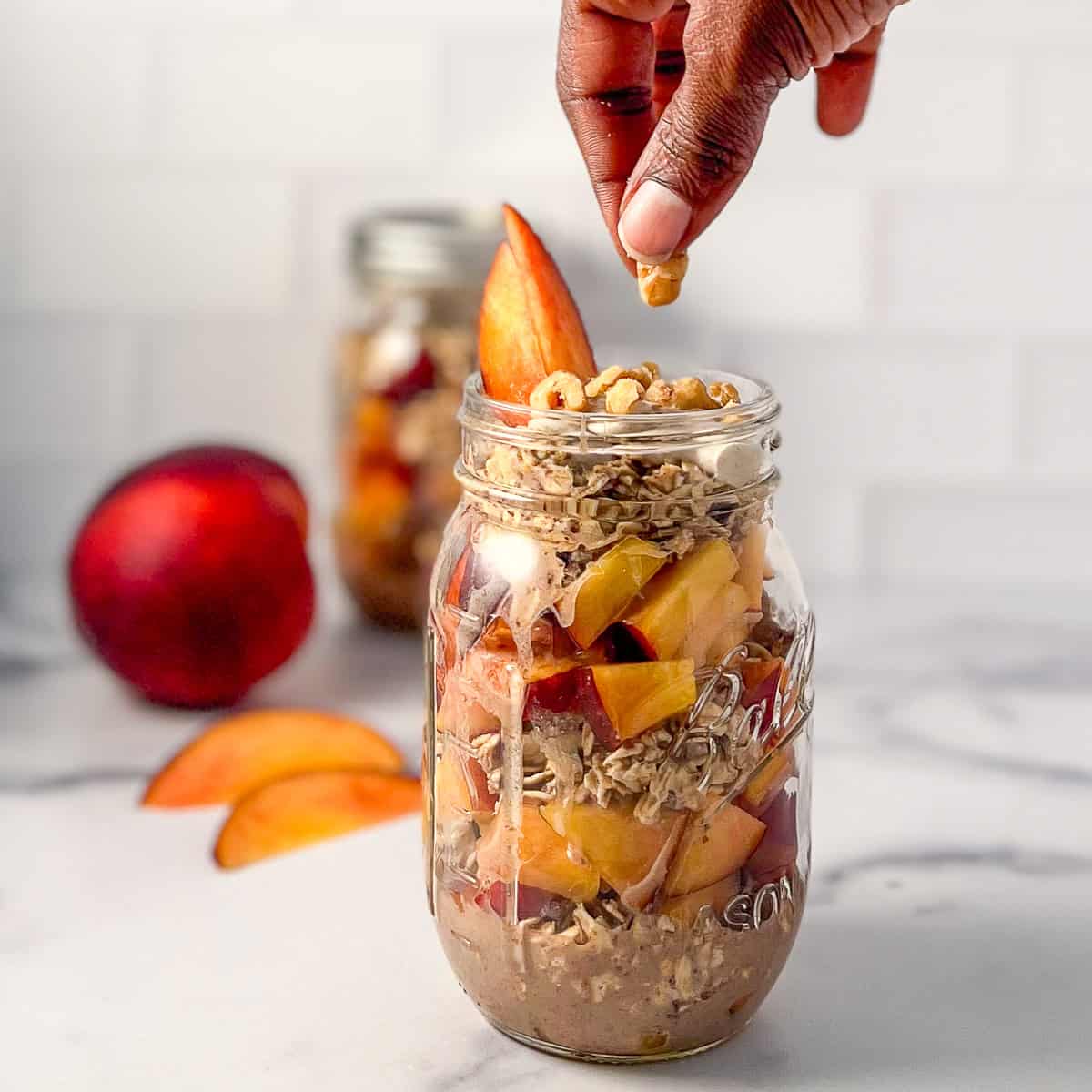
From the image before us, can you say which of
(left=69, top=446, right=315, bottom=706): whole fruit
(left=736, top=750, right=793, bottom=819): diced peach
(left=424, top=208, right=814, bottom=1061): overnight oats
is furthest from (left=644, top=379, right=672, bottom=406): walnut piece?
(left=69, top=446, right=315, bottom=706): whole fruit

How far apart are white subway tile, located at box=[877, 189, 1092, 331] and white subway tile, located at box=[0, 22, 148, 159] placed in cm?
60

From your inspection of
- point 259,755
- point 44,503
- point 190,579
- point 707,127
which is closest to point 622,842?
point 707,127

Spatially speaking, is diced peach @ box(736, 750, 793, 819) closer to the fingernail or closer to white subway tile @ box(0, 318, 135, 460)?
the fingernail

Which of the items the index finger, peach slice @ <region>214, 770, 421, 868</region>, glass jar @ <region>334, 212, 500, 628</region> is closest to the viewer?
the index finger

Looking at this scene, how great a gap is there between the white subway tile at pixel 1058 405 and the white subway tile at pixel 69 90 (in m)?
0.73

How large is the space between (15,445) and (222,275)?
0.23 meters

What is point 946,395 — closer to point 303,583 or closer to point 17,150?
point 303,583

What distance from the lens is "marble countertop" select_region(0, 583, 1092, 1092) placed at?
2.09 feet

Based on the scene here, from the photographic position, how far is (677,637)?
584 mm

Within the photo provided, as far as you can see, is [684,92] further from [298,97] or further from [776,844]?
[298,97]

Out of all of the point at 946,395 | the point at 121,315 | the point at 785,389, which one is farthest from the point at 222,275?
the point at 946,395

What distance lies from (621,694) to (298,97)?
31.5 inches

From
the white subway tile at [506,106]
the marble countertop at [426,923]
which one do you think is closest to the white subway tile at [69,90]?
the white subway tile at [506,106]

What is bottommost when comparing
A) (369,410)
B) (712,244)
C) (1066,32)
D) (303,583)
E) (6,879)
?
(6,879)
